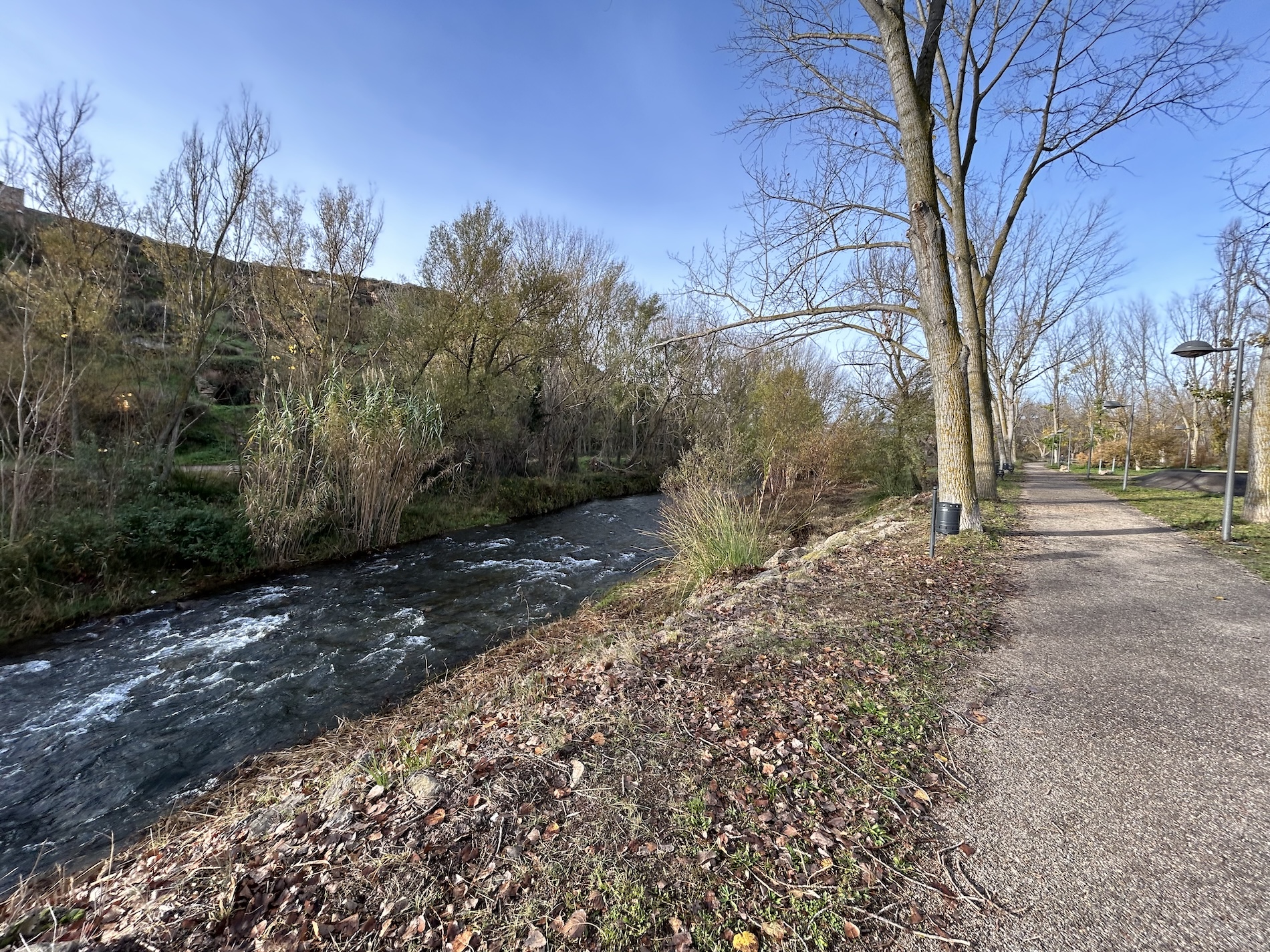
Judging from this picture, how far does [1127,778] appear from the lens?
2.46 meters

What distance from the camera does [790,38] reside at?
328 inches

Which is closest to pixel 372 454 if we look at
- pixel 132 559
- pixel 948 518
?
pixel 132 559

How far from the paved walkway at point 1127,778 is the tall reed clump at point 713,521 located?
10.7 ft

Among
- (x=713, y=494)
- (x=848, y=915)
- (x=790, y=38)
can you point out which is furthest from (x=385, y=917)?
(x=790, y=38)

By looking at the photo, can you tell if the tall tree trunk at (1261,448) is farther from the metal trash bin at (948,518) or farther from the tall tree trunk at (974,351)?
the metal trash bin at (948,518)

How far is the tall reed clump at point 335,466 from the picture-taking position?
30.7 feet

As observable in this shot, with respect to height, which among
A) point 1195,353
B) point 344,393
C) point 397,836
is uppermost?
point 1195,353

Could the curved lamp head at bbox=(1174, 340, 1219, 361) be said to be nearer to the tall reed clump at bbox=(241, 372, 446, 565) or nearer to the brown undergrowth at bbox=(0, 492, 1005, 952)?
the brown undergrowth at bbox=(0, 492, 1005, 952)

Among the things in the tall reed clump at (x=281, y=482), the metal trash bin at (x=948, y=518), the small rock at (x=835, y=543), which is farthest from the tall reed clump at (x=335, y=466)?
the metal trash bin at (x=948, y=518)

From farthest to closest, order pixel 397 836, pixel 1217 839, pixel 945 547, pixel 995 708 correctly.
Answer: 1. pixel 945 547
2. pixel 995 708
3. pixel 397 836
4. pixel 1217 839

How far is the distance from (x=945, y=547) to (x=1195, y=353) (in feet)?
19.2

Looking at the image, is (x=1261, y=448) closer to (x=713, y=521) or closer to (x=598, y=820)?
(x=713, y=521)

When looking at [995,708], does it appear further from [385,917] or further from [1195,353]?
[1195,353]

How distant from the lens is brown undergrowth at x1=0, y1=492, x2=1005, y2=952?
1.84 m
